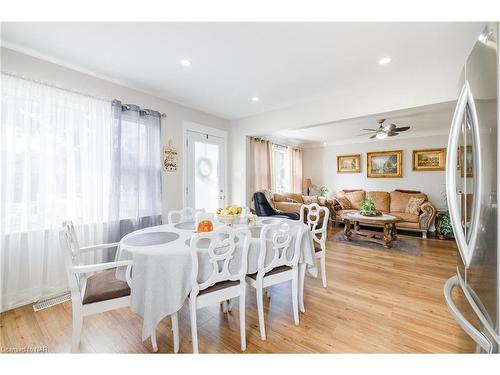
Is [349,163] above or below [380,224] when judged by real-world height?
above

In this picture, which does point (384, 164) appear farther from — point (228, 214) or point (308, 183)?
point (228, 214)

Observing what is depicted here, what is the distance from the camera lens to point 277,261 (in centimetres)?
173

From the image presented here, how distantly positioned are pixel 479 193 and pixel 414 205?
4.86m

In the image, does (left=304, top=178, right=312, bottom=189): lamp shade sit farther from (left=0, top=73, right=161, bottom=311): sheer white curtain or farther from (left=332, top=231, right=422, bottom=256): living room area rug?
(left=0, top=73, right=161, bottom=311): sheer white curtain

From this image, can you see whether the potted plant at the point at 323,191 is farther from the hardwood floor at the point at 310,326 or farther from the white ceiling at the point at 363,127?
the hardwood floor at the point at 310,326

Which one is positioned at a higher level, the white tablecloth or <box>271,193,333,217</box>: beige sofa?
<box>271,193,333,217</box>: beige sofa

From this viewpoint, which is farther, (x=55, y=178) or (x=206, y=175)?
(x=206, y=175)

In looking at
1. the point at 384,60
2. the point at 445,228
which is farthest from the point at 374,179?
the point at 384,60

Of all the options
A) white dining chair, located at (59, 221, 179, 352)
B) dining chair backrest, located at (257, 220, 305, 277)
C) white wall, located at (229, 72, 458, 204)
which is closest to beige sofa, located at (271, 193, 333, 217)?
white wall, located at (229, 72, 458, 204)

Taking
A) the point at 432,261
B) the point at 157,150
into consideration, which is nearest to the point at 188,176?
the point at 157,150

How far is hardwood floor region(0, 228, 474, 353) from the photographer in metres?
1.53

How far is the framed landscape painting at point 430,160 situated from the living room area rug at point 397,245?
6.74 ft

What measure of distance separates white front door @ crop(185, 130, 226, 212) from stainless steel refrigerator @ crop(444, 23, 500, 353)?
11.0 ft

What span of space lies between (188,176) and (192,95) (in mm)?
1312
